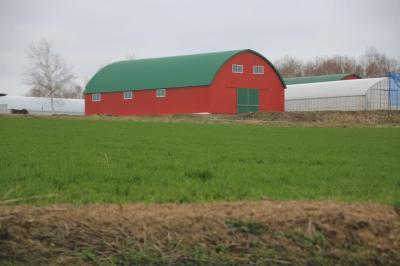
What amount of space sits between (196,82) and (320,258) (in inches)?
1832

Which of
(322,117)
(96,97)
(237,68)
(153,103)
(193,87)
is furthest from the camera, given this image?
(96,97)

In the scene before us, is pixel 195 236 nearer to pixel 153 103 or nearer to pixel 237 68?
pixel 237 68

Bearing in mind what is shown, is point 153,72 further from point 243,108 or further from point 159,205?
point 159,205

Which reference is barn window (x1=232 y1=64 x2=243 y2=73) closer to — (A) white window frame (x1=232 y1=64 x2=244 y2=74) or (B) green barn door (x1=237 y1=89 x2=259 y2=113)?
(A) white window frame (x1=232 y1=64 x2=244 y2=74)

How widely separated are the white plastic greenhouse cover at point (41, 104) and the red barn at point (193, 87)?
19.0 meters

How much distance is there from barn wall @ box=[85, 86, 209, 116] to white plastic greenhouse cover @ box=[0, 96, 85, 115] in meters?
18.4

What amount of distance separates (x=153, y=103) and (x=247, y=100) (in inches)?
368

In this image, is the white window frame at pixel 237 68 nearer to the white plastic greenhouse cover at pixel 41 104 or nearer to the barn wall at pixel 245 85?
the barn wall at pixel 245 85

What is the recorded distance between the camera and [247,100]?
5500cm

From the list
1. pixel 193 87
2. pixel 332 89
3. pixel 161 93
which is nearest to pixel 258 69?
pixel 193 87

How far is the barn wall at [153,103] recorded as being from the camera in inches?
2060

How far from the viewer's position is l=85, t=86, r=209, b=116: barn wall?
172 ft

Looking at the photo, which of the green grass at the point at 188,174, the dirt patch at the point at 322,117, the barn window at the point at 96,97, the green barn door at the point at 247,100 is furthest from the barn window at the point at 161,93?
the green grass at the point at 188,174

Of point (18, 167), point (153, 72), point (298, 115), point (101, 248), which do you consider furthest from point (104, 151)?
point (153, 72)
